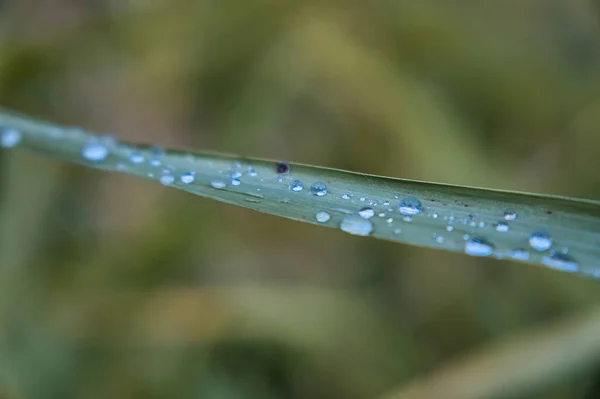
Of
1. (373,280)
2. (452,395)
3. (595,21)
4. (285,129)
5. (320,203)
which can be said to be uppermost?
(595,21)

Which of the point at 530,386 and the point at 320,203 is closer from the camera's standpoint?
the point at 320,203

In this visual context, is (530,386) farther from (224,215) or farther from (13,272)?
(13,272)

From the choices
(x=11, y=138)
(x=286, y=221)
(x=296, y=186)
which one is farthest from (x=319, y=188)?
(x=286, y=221)

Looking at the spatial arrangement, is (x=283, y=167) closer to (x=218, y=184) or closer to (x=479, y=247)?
(x=218, y=184)

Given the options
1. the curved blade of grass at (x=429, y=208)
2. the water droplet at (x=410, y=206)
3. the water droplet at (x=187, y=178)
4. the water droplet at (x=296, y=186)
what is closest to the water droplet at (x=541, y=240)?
the curved blade of grass at (x=429, y=208)

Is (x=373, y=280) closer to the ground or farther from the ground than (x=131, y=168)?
farther from the ground

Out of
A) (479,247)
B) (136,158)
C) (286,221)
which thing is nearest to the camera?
(479,247)

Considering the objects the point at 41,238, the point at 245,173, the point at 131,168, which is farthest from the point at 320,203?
the point at 41,238
